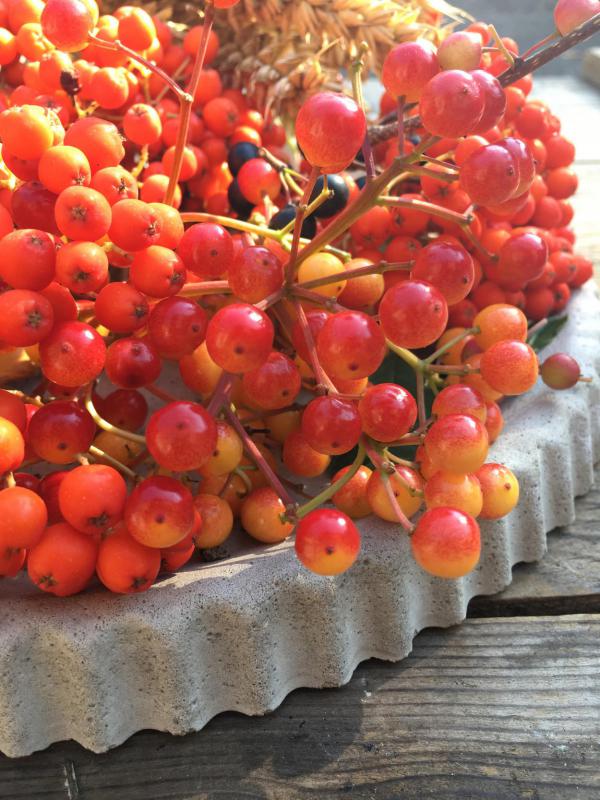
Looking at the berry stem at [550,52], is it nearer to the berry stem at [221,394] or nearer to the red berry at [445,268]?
the red berry at [445,268]

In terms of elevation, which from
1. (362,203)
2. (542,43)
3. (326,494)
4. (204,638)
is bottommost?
(204,638)

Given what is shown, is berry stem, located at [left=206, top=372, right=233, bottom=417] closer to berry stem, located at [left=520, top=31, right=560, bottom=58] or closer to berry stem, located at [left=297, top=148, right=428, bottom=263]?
berry stem, located at [left=297, top=148, right=428, bottom=263]

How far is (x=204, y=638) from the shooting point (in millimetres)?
450

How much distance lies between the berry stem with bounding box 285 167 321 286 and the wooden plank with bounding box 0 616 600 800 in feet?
0.84

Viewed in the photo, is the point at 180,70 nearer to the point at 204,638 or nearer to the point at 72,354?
the point at 72,354

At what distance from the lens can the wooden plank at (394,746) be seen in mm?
435

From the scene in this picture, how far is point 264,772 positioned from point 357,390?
23cm

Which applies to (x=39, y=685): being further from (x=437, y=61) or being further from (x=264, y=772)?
(x=437, y=61)

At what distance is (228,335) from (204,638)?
0.59ft

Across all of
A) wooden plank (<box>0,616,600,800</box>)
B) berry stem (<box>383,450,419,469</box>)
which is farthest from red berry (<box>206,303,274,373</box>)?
wooden plank (<box>0,616,600,800</box>)

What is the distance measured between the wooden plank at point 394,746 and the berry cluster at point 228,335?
0.34 feet

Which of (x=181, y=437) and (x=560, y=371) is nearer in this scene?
(x=181, y=437)

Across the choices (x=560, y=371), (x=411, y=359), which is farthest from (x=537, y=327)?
(x=411, y=359)

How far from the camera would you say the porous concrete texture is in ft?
1.43
